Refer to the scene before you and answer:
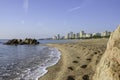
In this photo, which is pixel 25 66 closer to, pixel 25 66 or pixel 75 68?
pixel 25 66

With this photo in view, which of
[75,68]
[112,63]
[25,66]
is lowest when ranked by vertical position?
[25,66]

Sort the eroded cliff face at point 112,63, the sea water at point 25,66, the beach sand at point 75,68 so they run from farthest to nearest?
the sea water at point 25,66
the beach sand at point 75,68
the eroded cliff face at point 112,63

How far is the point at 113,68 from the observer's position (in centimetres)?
544

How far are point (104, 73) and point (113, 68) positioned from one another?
0.36 meters

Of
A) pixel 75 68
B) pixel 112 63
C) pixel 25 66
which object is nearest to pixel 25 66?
pixel 25 66

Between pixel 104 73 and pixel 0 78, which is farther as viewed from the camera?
pixel 0 78

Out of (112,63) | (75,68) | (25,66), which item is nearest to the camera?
(112,63)

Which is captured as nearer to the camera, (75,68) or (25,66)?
(75,68)

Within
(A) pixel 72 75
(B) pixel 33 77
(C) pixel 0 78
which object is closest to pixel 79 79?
(A) pixel 72 75

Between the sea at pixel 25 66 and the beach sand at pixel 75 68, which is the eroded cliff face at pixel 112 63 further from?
the sea at pixel 25 66

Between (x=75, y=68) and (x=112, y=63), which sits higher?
(x=112, y=63)

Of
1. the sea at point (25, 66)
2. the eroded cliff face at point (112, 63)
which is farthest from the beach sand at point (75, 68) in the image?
the eroded cliff face at point (112, 63)

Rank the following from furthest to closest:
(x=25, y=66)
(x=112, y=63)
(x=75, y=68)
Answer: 1. (x=25, y=66)
2. (x=75, y=68)
3. (x=112, y=63)

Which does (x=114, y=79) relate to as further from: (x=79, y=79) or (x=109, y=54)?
(x=79, y=79)
